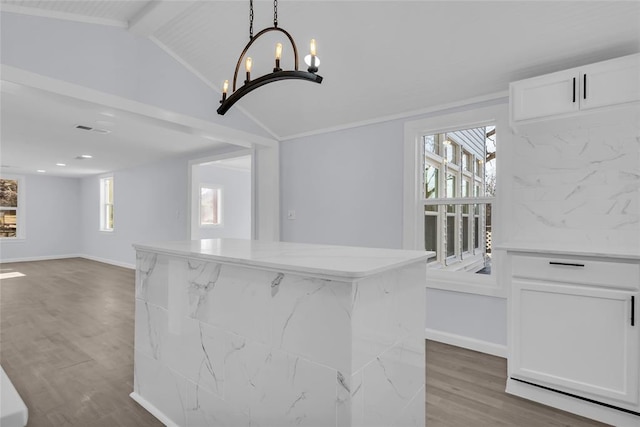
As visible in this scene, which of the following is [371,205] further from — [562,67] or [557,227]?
[562,67]

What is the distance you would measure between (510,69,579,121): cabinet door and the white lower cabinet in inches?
39.4

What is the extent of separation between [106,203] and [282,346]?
28.4 feet

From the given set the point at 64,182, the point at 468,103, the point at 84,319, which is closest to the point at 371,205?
the point at 468,103

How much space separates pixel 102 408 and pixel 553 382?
8.90 feet

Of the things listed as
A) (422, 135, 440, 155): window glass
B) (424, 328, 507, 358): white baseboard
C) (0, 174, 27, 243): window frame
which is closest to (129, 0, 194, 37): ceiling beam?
(422, 135, 440, 155): window glass

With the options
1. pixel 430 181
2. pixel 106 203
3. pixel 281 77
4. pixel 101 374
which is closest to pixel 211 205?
pixel 106 203

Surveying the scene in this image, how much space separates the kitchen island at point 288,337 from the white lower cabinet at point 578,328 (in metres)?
0.97

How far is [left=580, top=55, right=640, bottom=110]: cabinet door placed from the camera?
2.02 m

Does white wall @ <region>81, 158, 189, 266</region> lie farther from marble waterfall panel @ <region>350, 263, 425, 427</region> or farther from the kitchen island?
marble waterfall panel @ <region>350, 263, 425, 427</region>

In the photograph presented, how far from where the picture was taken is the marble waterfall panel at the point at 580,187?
2.32m

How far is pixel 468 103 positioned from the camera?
2998mm

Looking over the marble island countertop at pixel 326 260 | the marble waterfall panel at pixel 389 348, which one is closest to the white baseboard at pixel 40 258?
the marble island countertop at pixel 326 260

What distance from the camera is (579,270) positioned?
6.50 feet

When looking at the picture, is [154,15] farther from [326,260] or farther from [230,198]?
[230,198]
